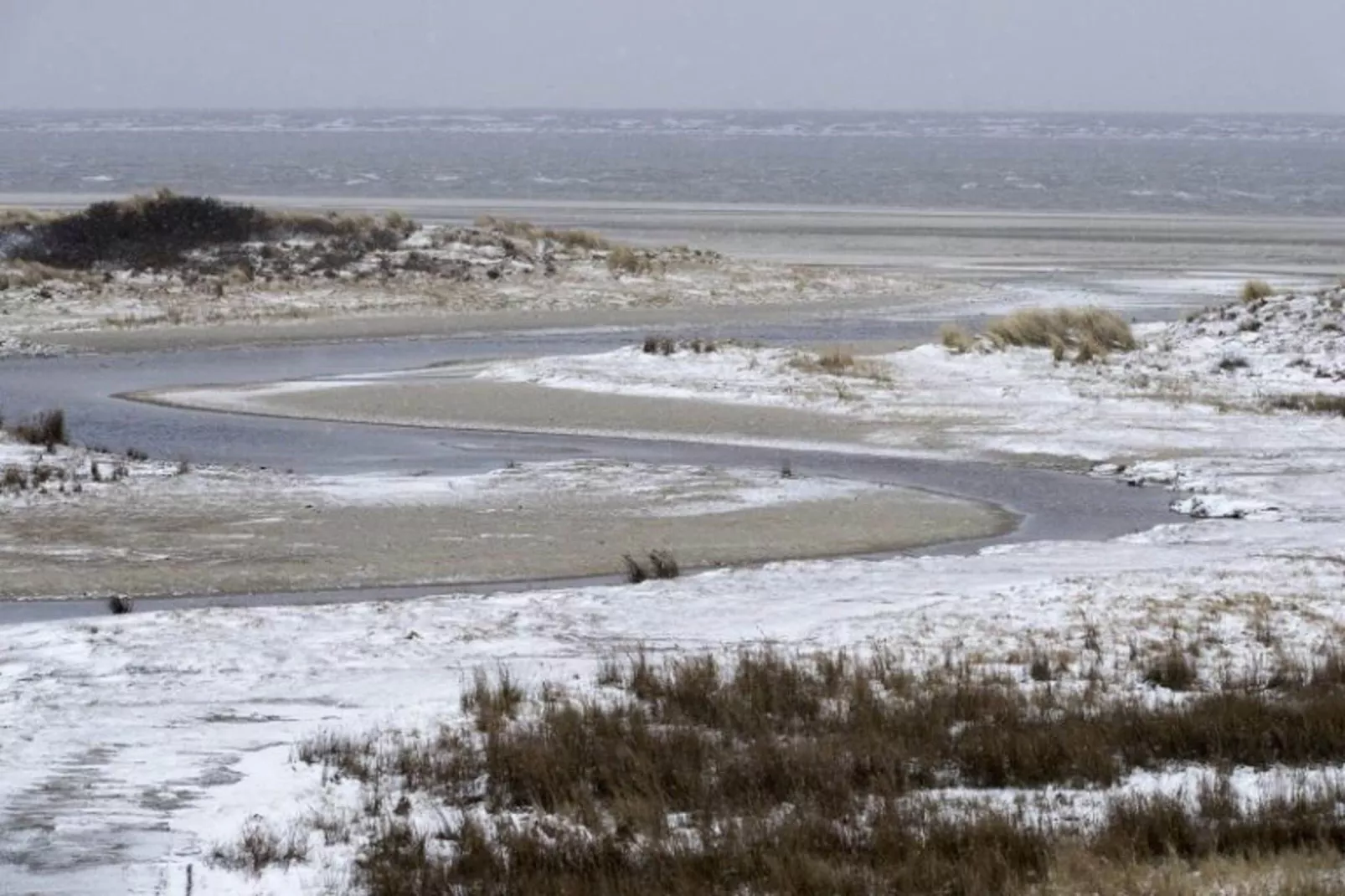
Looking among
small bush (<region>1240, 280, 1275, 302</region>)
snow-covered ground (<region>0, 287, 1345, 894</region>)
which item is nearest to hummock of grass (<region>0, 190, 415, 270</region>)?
small bush (<region>1240, 280, 1275, 302</region>)

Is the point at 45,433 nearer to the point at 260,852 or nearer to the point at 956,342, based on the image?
the point at 260,852

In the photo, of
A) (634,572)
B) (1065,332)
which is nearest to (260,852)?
(634,572)

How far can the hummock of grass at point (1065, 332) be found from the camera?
2917cm

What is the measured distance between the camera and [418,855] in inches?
298

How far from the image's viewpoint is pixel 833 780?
8.48 m

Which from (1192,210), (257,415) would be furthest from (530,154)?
(257,415)

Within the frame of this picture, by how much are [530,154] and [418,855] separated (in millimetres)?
149168

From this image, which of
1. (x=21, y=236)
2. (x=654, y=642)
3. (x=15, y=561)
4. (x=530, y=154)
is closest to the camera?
(x=654, y=642)

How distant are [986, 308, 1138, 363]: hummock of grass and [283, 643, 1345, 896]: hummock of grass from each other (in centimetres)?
1823

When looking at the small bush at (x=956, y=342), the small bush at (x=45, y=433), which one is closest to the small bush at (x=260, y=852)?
the small bush at (x=45, y=433)

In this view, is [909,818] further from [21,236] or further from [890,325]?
[21,236]

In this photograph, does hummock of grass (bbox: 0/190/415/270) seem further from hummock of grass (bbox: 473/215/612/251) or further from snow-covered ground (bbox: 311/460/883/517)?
snow-covered ground (bbox: 311/460/883/517)

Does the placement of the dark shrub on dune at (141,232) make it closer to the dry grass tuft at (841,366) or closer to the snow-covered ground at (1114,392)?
the snow-covered ground at (1114,392)

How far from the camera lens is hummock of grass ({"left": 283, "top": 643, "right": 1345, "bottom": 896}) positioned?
23.5ft
